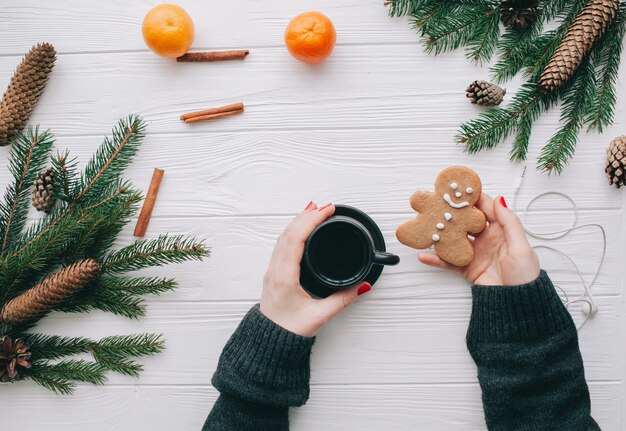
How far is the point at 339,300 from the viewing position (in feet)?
3.41

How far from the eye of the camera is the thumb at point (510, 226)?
1011 mm

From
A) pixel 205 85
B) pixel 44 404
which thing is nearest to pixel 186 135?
pixel 205 85

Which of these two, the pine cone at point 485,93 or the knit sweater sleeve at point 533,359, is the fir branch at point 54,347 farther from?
the pine cone at point 485,93

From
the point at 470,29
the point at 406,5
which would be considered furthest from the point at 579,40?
the point at 406,5

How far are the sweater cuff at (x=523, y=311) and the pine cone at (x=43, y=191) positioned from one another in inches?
36.0

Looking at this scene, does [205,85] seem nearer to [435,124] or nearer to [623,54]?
[435,124]

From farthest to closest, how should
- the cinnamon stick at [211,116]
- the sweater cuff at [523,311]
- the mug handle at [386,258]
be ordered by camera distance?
1. the cinnamon stick at [211,116]
2. the sweater cuff at [523,311]
3. the mug handle at [386,258]

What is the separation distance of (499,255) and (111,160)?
0.83 metres

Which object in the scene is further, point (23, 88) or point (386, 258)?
point (23, 88)

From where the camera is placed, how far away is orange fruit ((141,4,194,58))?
104 centimetres

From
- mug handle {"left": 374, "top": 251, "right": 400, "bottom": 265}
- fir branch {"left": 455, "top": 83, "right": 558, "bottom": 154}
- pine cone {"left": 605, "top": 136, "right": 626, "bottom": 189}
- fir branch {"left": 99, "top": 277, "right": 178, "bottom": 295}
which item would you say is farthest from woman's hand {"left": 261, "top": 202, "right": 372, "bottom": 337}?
pine cone {"left": 605, "top": 136, "right": 626, "bottom": 189}

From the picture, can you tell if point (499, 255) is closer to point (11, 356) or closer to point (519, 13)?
point (519, 13)

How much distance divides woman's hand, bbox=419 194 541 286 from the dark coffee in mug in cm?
18

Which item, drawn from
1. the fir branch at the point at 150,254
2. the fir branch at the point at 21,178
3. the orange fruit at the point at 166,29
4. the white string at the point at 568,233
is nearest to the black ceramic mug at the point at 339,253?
the fir branch at the point at 150,254
